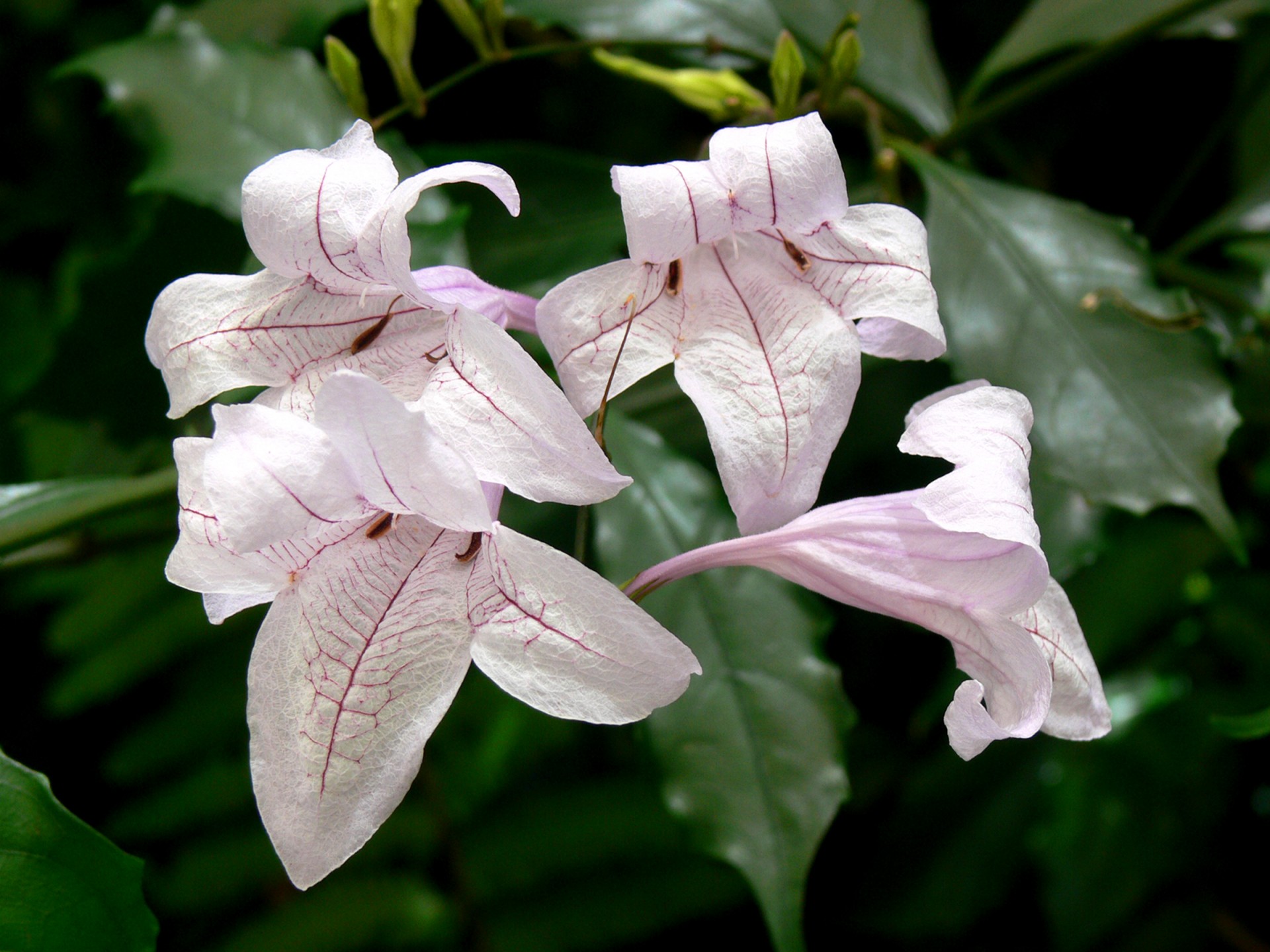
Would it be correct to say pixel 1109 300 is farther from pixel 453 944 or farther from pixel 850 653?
pixel 453 944

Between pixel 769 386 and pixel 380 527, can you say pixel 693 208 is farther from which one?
pixel 380 527

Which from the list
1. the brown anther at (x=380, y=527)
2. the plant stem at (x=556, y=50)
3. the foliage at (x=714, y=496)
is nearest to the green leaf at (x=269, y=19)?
the foliage at (x=714, y=496)

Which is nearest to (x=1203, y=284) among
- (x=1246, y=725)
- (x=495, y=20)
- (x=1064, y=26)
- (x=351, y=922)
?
(x=1064, y=26)

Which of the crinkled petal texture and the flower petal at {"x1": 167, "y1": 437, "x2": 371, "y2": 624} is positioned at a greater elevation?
the crinkled petal texture

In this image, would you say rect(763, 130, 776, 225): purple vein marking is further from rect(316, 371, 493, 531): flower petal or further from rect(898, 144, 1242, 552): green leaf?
rect(898, 144, 1242, 552): green leaf

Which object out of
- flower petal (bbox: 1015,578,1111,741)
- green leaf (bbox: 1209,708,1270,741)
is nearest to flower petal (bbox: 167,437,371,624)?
flower petal (bbox: 1015,578,1111,741)

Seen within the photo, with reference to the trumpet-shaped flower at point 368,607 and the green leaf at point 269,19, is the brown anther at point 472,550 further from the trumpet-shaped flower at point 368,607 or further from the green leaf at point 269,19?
the green leaf at point 269,19
